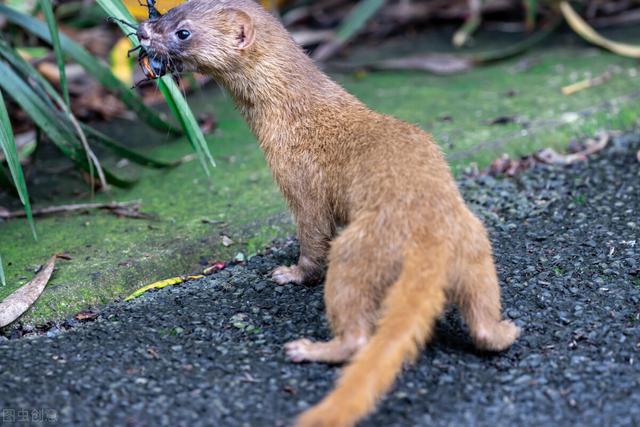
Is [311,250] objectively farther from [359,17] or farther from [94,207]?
[359,17]

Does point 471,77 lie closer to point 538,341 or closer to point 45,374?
point 538,341

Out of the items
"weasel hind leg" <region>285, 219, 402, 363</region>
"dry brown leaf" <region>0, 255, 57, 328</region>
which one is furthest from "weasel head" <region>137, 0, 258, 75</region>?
"weasel hind leg" <region>285, 219, 402, 363</region>

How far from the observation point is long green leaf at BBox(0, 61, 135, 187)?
427 centimetres

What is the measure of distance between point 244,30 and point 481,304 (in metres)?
1.66

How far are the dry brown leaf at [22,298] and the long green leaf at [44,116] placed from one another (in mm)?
844

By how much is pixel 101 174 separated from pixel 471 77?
10.9 ft

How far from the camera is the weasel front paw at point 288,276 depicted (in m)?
3.81

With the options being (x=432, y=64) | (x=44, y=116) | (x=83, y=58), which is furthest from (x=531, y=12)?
(x=44, y=116)

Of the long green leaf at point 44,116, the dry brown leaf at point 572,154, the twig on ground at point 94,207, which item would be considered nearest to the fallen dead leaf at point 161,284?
the twig on ground at point 94,207

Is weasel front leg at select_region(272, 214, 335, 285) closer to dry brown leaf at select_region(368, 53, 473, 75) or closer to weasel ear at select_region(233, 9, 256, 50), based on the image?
weasel ear at select_region(233, 9, 256, 50)

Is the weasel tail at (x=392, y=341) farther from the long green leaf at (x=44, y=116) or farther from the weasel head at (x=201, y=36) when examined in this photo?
the long green leaf at (x=44, y=116)

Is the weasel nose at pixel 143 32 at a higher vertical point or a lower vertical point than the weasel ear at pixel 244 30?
higher

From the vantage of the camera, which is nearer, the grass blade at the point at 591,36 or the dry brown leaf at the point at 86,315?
the dry brown leaf at the point at 86,315

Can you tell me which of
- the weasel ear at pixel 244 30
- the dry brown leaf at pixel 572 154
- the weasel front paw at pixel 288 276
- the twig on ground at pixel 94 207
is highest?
the weasel ear at pixel 244 30
